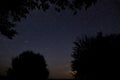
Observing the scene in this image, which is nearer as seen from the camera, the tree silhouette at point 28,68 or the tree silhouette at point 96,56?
the tree silhouette at point 96,56

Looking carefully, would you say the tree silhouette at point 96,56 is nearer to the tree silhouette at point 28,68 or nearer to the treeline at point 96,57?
the treeline at point 96,57

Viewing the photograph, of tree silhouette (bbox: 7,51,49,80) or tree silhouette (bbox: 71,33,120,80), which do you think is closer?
tree silhouette (bbox: 71,33,120,80)

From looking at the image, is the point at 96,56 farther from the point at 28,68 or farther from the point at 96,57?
the point at 28,68

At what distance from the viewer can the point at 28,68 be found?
31516 millimetres

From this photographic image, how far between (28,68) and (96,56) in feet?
55.0

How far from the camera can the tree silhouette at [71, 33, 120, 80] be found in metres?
15.2

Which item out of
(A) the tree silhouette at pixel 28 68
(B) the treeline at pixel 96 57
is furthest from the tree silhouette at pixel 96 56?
(A) the tree silhouette at pixel 28 68

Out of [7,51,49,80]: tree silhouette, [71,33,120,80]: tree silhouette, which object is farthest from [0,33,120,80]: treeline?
[7,51,49,80]: tree silhouette

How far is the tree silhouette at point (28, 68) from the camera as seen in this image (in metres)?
30.8

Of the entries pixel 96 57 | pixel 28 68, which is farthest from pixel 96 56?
pixel 28 68

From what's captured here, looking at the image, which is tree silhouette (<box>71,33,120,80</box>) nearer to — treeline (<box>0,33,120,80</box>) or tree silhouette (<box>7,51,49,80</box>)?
treeline (<box>0,33,120,80</box>)

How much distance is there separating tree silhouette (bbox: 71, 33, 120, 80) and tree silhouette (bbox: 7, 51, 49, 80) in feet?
44.7

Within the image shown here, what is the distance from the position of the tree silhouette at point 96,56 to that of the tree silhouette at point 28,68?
1362 centimetres

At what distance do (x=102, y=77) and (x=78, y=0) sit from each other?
4241 millimetres
